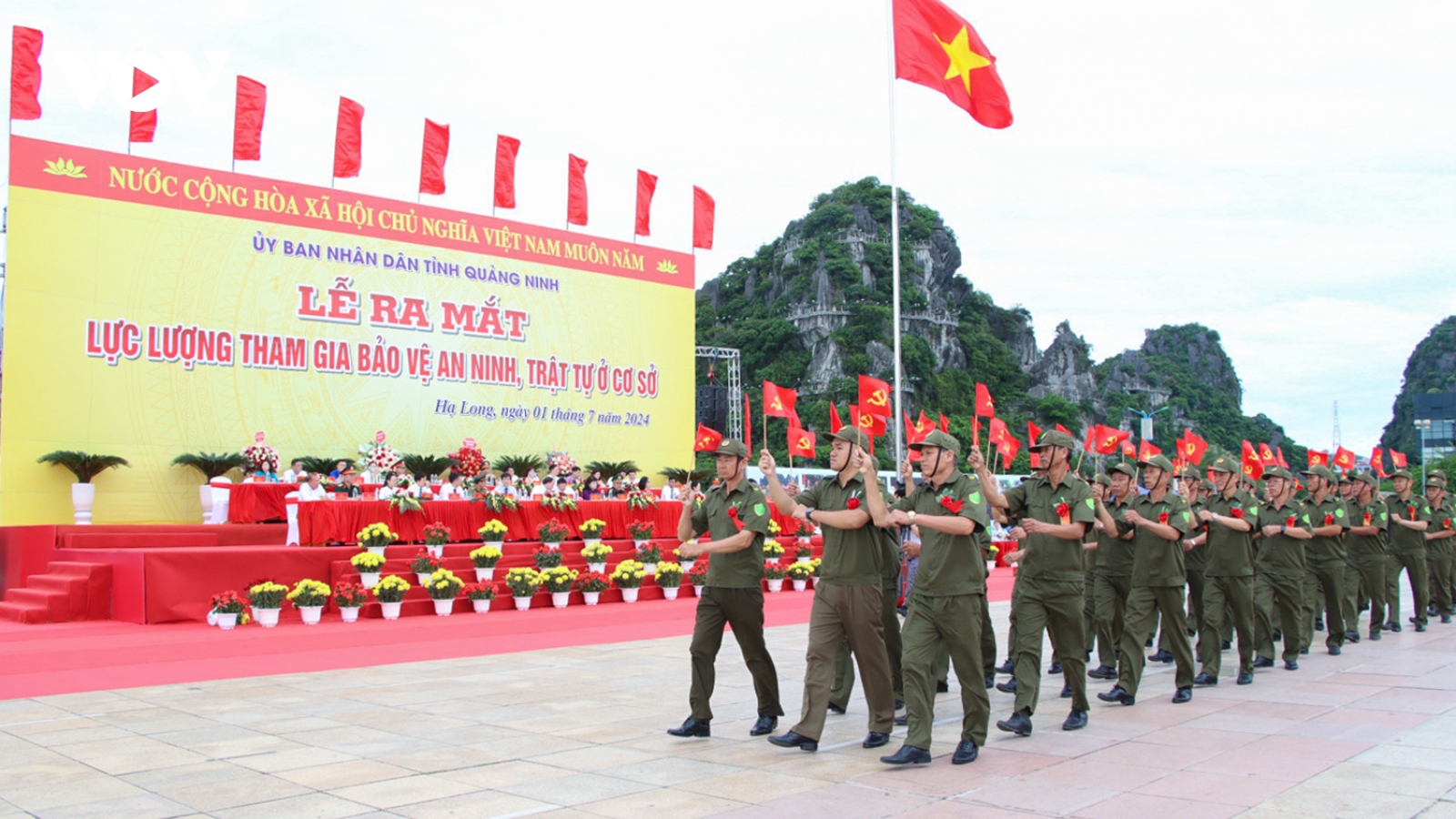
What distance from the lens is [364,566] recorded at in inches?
501

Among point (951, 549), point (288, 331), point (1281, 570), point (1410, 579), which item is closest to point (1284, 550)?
point (1281, 570)

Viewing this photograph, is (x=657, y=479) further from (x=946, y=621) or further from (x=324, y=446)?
(x=946, y=621)

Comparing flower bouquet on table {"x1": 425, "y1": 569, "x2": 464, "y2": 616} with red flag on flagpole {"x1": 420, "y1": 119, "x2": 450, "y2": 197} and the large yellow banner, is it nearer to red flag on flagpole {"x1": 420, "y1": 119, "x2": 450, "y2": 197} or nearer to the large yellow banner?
the large yellow banner

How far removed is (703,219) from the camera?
77.6 feet

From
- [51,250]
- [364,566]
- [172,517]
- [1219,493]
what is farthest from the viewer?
[172,517]

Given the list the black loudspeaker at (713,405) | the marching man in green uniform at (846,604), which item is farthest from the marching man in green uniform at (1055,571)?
the black loudspeaker at (713,405)

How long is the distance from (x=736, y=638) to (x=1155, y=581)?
→ 3297mm

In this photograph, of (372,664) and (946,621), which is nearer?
(946,621)

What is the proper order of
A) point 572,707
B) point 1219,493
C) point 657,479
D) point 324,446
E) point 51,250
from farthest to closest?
point 657,479 < point 324,446 < point 51,250 < point 1219,493 < point 572,707

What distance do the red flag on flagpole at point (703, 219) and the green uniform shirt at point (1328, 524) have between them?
A: 15.1m

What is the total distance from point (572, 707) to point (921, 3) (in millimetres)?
9467

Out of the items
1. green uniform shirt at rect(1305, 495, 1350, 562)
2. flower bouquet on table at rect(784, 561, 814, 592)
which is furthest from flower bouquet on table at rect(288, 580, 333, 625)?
green uniform shirt at rect(1305, 495, 1350, 562)

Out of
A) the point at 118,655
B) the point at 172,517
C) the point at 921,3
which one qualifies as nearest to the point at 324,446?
the point at 172,517

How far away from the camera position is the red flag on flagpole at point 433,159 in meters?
19.6
